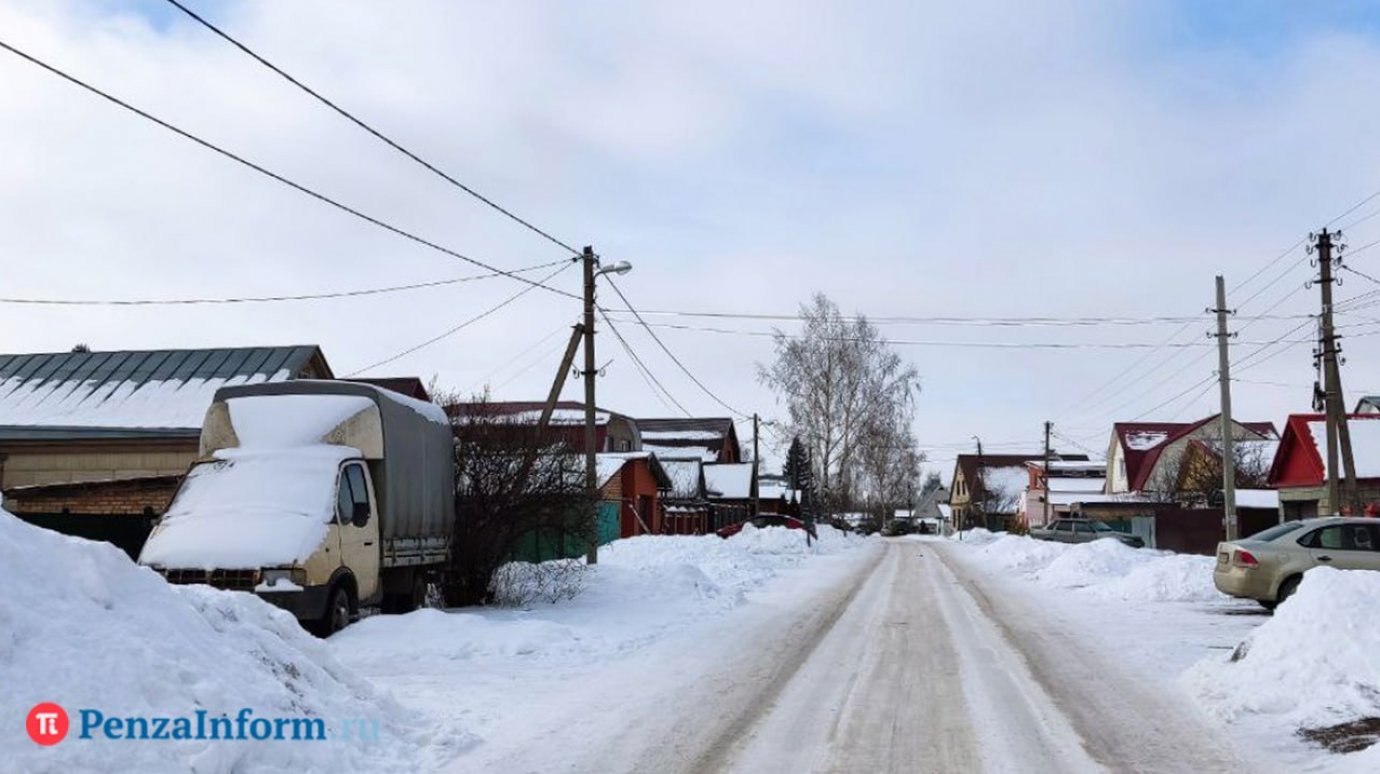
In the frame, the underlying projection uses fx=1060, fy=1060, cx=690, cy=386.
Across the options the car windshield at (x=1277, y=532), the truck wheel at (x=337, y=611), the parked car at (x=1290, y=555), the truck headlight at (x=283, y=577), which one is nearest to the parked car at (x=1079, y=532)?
the car windshield at (x=1277, y=532)

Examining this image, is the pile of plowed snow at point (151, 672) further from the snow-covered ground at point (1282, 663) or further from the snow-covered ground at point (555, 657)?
the snow-covered ground at point (1282, 663)

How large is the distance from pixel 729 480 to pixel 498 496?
47704 millimetres

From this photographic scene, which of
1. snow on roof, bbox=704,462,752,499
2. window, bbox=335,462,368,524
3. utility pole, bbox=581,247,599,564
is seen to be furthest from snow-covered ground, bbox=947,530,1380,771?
snow on roof, bbox=704,462,752,499

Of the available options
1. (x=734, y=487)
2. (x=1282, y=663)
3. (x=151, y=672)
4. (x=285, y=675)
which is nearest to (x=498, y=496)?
(x=285, y=675)

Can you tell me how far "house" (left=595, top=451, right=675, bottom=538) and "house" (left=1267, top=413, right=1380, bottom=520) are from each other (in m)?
22.7

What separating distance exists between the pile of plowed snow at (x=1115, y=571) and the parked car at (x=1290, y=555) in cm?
301

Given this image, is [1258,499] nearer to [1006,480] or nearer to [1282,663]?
[1282,663]

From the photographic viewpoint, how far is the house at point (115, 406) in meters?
26.7

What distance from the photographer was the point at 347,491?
487 inches

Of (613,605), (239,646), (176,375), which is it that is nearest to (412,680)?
(239,646)

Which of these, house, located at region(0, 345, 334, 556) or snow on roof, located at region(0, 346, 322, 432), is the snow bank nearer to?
house, located at region(0, 345, 334, 556)

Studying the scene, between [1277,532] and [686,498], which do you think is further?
[686,498]

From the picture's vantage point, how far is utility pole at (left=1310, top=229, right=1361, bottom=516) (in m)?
24.0

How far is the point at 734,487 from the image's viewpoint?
62625 mm
